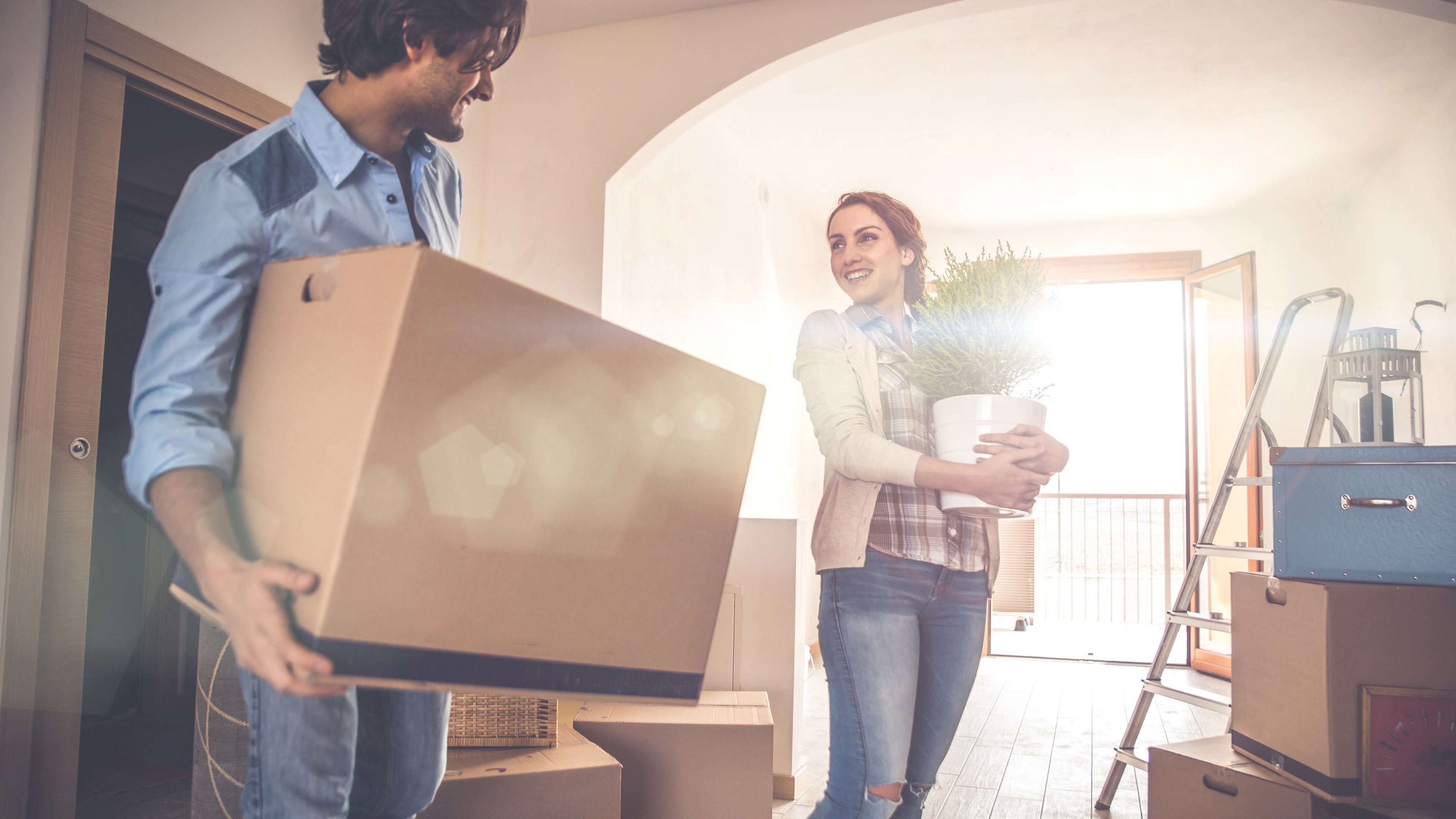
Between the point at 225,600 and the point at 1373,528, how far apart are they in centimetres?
196

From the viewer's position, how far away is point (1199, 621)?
2.48 metres

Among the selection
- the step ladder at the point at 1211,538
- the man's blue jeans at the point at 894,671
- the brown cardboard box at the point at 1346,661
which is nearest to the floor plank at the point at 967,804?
the step ladder at the point at 1211,538

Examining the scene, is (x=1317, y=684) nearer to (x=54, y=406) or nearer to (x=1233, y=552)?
(x=1233, y=552)

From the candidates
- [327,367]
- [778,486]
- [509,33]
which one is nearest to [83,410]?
[509,33]

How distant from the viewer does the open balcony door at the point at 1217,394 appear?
16.7 ft

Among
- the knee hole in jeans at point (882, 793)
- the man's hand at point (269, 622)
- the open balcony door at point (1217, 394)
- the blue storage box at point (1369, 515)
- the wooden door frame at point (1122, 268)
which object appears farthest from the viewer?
the wooden door frame at point (1122, 268)

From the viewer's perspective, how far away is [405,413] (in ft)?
1.78

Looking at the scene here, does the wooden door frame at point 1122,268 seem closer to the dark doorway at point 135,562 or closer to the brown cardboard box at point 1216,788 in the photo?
the brown cardboard box at point 1216,788

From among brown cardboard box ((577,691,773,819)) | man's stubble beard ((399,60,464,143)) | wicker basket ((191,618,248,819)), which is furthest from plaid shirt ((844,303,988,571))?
wicker basket ((191,618,248,819))

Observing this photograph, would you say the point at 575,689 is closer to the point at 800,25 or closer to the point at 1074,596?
the point at 800,25

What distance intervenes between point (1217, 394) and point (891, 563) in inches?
190

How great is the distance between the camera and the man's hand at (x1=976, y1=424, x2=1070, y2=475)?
132cm

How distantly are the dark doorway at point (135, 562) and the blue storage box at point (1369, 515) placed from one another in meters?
3.11

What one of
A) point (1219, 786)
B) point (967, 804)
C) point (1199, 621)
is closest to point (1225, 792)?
point (1219, 786)
